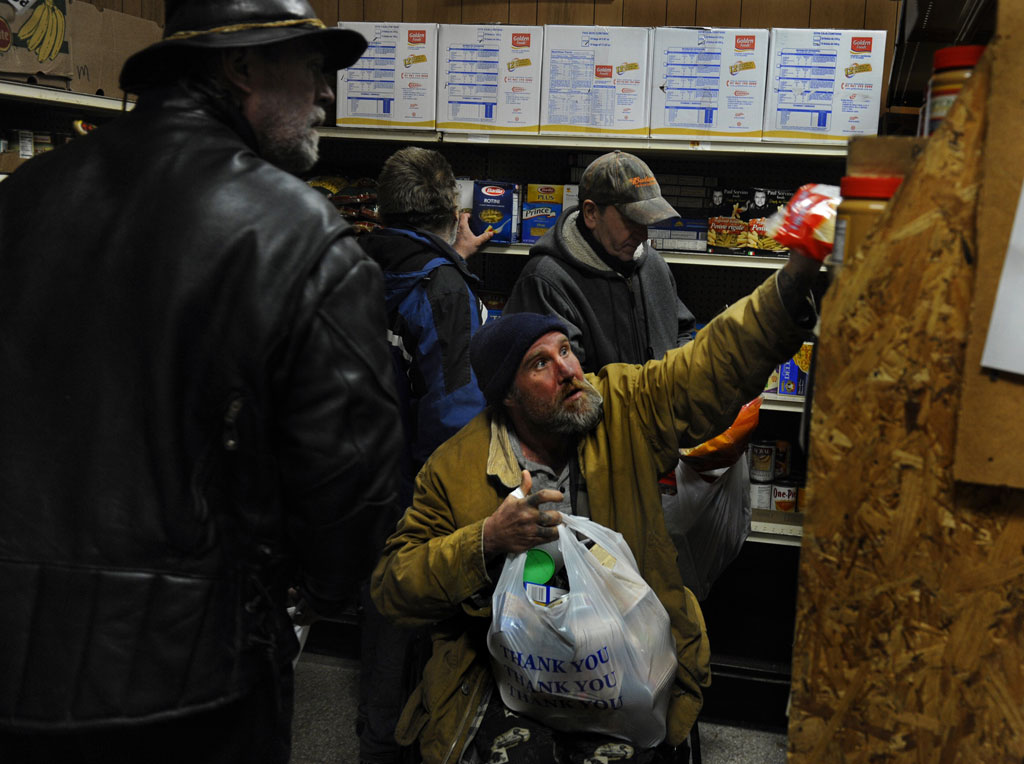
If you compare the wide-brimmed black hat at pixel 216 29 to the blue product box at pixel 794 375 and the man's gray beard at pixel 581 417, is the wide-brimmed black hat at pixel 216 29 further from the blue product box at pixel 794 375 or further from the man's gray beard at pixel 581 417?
the blue product box at pixel 794 375

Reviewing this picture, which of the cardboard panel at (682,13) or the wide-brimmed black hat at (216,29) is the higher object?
the cardboard panel at (682,13)

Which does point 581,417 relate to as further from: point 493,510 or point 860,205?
point 860,205

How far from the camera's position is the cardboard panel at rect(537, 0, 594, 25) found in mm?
3766

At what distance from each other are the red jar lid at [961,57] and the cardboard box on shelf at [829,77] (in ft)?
7.45

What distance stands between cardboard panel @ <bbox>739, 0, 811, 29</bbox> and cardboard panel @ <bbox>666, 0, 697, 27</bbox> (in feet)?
0.63

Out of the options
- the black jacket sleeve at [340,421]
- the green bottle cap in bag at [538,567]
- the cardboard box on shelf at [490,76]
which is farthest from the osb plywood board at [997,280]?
the cardboard box on shelf at [490,76]

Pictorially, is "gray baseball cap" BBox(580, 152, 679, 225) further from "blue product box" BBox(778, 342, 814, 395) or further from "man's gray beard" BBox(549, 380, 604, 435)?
"man's gray beard" BBox(549, 380, 604, 435)

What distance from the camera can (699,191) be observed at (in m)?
3.51

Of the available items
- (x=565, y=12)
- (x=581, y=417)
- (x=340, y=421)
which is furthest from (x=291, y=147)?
(x=565, y=12)

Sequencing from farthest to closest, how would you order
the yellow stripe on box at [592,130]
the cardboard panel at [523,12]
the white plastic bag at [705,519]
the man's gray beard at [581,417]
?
1. the cardboard panel at [523,12]
2. the yellow stripe on box at [592,130]
3. the white plastic bag at [705,519]
4. the man's gray beard at [581,417]

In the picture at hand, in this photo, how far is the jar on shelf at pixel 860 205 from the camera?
1026mm

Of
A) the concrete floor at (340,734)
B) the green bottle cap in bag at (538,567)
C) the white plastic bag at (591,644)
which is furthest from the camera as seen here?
the concrete floor at (340,734)

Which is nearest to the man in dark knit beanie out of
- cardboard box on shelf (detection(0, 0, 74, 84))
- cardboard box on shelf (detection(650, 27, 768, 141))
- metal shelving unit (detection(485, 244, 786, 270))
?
metal shelving unit (detection(485, 244, 786, 270))

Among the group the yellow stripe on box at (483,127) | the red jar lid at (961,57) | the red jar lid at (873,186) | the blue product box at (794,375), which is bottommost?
the blue product box at (794,375)
